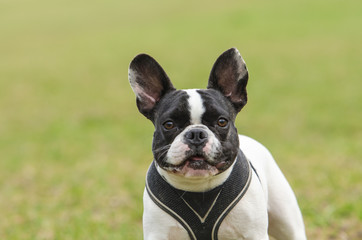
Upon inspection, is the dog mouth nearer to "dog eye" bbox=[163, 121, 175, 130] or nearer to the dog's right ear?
"dog eye" bbox=[163, 121, 175, 130]

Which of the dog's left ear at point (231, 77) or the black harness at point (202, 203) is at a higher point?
the dog's left ear at point (231, 77)

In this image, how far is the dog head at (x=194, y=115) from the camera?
3430 millimetres

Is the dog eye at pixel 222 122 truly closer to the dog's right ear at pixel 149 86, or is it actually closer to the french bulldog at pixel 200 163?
the french bulldog at pixel 200 163

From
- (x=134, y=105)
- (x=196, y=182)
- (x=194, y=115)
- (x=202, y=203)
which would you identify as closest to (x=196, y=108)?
(x=194, y=115)

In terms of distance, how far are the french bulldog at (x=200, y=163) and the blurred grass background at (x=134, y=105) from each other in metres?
2.52

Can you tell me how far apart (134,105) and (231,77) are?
13.8 meters

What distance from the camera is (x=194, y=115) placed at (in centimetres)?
355

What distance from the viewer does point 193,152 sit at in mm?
3404

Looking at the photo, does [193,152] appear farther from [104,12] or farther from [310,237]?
[104,12]

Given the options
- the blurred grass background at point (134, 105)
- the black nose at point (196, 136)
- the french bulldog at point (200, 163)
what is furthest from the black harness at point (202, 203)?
the blurred grass background at point (134, 105)

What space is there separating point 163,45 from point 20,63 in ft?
22.4

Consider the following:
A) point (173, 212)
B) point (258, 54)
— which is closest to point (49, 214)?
point (173, 212)

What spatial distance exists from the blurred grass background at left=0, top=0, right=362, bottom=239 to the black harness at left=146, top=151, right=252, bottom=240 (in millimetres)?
2507

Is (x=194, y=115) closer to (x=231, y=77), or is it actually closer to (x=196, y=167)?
(x=196, y=167)
